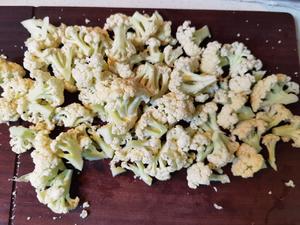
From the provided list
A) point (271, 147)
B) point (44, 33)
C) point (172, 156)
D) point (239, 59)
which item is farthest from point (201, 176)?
point (44, 33)

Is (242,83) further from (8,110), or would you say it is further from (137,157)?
(8,110)

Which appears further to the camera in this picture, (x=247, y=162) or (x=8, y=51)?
(x=8, y=51)

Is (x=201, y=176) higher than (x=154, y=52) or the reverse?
the reverse

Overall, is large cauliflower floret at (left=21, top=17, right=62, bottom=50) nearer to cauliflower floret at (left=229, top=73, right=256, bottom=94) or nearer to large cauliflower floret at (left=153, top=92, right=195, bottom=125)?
large cauliflower floret at (left=153, top=92, right=195, bottom=125)

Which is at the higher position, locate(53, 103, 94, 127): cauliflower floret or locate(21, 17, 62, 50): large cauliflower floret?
locate(21, 17, 62, 50): large cauliflower floret

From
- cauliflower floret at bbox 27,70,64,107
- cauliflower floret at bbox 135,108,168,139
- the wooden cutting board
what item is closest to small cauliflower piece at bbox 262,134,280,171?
the wooden cutting board

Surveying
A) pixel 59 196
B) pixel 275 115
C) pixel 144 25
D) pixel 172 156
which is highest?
pixel 144 25

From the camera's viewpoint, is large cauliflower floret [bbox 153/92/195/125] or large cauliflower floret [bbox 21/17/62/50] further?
large cauliflower floret [bbox 21/17/62/50]

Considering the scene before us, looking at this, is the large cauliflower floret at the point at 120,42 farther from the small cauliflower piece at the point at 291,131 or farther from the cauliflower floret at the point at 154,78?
the small cauliflower piece at the point at 291,131

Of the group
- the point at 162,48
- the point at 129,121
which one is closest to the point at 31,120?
the point at 129,121
